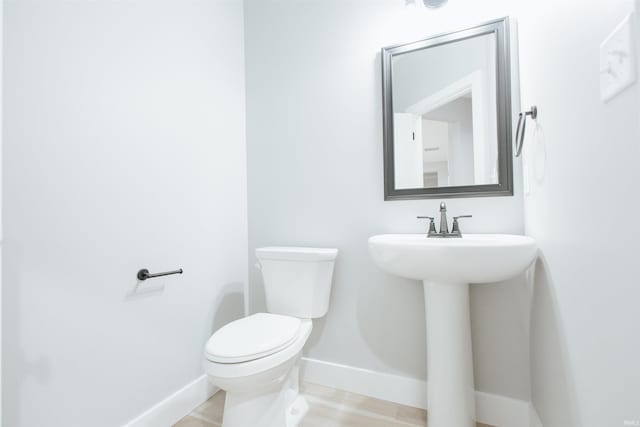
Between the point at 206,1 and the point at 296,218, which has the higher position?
the point at 206,1

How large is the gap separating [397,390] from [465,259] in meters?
0.91

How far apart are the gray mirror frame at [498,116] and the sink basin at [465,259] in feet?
1.32

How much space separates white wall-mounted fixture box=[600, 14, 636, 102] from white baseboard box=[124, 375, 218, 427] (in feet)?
5.87

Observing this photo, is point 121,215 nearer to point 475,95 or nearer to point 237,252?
point 237,252

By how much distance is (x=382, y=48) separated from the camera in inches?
60.9

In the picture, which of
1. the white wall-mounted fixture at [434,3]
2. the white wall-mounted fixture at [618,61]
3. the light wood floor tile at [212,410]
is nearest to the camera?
the white wall-mounted fixture at [618,61]

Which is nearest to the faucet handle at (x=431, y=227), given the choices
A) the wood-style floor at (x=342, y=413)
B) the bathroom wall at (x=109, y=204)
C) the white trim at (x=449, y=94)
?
the white trim at (x=449, y=94)

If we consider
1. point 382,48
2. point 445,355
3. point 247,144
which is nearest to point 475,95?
point 382,48

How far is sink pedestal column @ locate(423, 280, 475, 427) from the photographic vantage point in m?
1.18

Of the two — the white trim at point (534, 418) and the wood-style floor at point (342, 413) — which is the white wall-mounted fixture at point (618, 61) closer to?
the white trim at point (534, 418)

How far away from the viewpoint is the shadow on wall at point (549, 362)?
2.80ft

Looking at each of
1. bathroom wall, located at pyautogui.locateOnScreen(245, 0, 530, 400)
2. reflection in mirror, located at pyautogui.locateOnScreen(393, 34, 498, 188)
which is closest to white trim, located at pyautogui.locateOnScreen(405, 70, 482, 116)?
reflection in mirror, located at pyautogui.locateOnScreen(393, 34, 498, 188)

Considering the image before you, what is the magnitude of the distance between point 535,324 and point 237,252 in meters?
1.51

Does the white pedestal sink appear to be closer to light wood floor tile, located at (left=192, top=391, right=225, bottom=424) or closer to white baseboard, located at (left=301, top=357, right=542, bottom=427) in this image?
white baseboard, located at (left=301, top=357, right=542, bottom=427)
